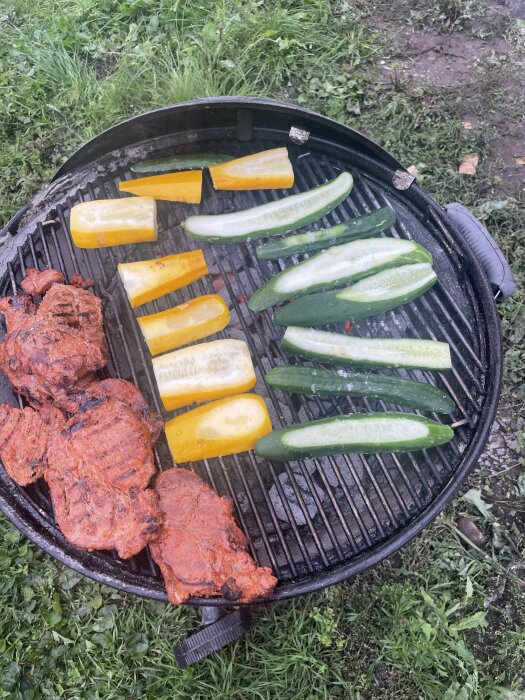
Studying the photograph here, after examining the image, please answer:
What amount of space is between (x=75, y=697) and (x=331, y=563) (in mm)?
2012

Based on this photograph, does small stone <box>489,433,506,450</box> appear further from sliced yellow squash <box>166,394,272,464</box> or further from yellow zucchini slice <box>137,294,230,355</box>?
yellow zucchini slice <box>137,294,230,355</box>

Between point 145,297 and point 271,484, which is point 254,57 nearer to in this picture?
point 145,297

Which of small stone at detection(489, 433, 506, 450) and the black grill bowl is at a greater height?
the black grill bowl

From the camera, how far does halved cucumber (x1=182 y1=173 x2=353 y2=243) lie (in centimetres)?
355

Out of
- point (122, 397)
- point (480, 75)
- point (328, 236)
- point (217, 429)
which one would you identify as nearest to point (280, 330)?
point (328, 236)

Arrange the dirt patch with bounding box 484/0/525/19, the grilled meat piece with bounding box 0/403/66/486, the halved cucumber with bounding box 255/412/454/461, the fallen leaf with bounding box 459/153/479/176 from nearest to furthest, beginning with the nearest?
the grilled meat piece with bounding box 0/403/66/486 → the halved cucumber with bounding box 255/412/454/461 → the fallen leaf with bounding box 459/153/479/176 → the dirt patch with bounding box 484/0/525/19

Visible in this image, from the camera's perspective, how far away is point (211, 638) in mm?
3020

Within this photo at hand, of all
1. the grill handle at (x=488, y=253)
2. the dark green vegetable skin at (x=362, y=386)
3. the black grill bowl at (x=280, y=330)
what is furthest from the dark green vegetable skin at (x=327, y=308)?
the grill handle at (x=488, y=253)

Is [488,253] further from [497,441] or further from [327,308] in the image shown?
[497,441]

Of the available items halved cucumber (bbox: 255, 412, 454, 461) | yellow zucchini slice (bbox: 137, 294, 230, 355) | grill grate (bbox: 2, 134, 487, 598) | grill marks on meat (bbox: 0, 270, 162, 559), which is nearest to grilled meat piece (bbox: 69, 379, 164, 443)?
grill marks on meat (bbox: 0, 270, 162, 559)

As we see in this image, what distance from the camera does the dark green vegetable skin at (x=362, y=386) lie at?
3.08 m

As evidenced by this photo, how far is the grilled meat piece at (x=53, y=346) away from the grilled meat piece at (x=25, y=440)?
0.11 meters

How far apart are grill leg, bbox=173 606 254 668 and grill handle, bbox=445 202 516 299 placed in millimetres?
2662

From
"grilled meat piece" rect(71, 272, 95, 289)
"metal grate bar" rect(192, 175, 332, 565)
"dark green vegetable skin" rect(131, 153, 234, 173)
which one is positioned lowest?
"metal grate bar" rect(192, 175, 332, 565)
